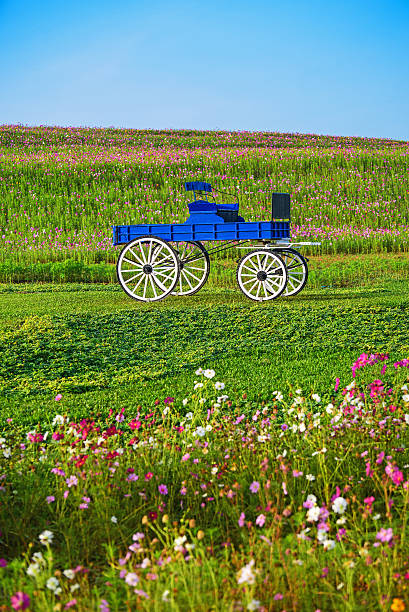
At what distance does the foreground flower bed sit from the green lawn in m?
1.09

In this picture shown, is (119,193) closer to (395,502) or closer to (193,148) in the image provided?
(193,148)

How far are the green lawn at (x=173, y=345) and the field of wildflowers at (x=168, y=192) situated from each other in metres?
5.54

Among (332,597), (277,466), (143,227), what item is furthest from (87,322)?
(332,597)

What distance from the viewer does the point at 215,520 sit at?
133 inches

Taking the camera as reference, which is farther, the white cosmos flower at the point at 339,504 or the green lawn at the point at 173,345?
the green lawn at the point at 173,345

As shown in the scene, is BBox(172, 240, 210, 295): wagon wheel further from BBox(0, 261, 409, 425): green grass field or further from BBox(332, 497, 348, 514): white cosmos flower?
BBox(332, 497, 348, 514): white cosmos flower

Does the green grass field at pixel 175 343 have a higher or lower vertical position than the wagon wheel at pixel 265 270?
lower

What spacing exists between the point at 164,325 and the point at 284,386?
279 cm

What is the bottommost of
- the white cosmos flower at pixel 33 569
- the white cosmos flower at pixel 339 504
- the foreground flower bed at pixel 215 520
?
the foreground flower bed at pixel 215 520

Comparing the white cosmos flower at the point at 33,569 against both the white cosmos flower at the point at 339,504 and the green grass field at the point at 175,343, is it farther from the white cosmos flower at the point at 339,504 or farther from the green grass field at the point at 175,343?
the green grass field at the point at 175,343

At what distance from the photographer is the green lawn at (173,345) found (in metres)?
5.81

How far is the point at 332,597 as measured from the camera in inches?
98.5

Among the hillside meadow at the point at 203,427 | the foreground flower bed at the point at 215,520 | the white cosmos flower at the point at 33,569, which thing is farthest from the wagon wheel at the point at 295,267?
the white cosmos flower at the point at 33,569

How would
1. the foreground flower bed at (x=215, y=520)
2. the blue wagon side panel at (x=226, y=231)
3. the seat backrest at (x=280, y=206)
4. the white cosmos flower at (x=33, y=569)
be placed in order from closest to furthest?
1. the white cosmos flower at (x=33, y=569)
2. the foreground flower bed at (x=215, y=520)
3. the blue wagon side panel at (x=226, y=231)
4. the seat backrest at (x=280, y=206)
